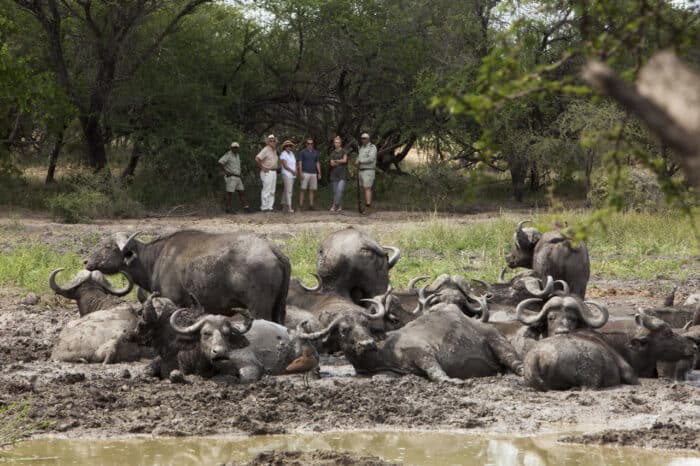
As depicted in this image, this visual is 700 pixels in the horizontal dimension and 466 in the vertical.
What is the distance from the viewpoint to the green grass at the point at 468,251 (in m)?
17.0

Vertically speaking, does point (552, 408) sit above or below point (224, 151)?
below

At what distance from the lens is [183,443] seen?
28.2ft

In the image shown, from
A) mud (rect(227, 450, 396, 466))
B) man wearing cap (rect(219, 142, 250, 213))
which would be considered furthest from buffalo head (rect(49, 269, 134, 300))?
man wearing cap (rect(219, 142, 250, 213))

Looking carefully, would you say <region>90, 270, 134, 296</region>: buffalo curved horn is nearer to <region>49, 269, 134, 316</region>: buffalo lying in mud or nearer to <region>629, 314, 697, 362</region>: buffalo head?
<region>49, 269, 134, 316</region>: buffalo lying in mud

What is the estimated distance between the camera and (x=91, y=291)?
13.0 m

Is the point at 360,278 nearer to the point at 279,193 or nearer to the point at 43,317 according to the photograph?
the point at 43,317

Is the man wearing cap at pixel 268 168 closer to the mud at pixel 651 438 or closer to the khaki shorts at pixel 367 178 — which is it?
the khaki shorts at pixel 367 178

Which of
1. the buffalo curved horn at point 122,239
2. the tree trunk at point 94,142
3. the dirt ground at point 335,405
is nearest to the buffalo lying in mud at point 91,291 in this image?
the buffalo curved horn at point 122,239

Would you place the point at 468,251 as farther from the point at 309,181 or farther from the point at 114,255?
the point at 309,181

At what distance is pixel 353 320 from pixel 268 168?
1673 centimetres

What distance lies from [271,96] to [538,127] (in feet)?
A: 24.1

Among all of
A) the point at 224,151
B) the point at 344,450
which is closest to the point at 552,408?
the point at 344,450

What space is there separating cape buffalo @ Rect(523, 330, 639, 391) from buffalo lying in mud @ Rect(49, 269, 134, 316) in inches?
193

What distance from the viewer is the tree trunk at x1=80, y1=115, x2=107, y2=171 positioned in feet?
96.3
